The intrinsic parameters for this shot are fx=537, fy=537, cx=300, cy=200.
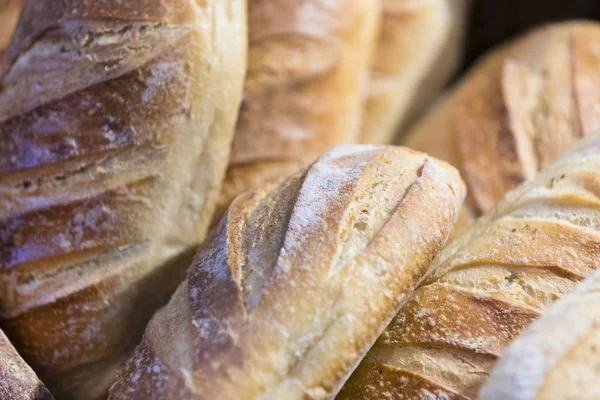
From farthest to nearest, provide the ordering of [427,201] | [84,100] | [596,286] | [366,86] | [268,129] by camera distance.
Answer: [366,86] < [268,129] < [84,100] < [427,201] < [596,286]

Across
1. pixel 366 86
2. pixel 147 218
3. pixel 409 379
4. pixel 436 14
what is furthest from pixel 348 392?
pixel 436 14

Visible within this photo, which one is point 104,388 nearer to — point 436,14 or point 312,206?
point 312,206

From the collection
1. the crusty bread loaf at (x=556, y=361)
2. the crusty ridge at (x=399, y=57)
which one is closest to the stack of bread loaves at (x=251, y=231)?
the crusty bread loaf at (x=556, y=361)

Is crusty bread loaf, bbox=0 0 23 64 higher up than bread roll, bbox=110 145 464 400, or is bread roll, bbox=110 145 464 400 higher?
crusty bread loaf, bbox=0 0 23 64

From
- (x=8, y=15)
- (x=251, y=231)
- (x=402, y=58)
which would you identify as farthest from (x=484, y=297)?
(x=8, y=15)

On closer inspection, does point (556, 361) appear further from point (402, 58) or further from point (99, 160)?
point (402, 58)

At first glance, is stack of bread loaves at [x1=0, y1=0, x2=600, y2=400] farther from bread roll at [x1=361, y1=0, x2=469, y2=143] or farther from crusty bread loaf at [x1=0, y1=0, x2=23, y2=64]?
bread roll at [x1=361, y1=0, x2=469, y2=143]

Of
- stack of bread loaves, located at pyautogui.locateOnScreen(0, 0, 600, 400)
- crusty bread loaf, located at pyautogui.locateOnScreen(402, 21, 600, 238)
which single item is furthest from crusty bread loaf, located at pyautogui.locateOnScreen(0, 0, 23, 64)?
crusty bread loaf, located at pyautogui.locateOnScreen(402, 21, 600, 238)
